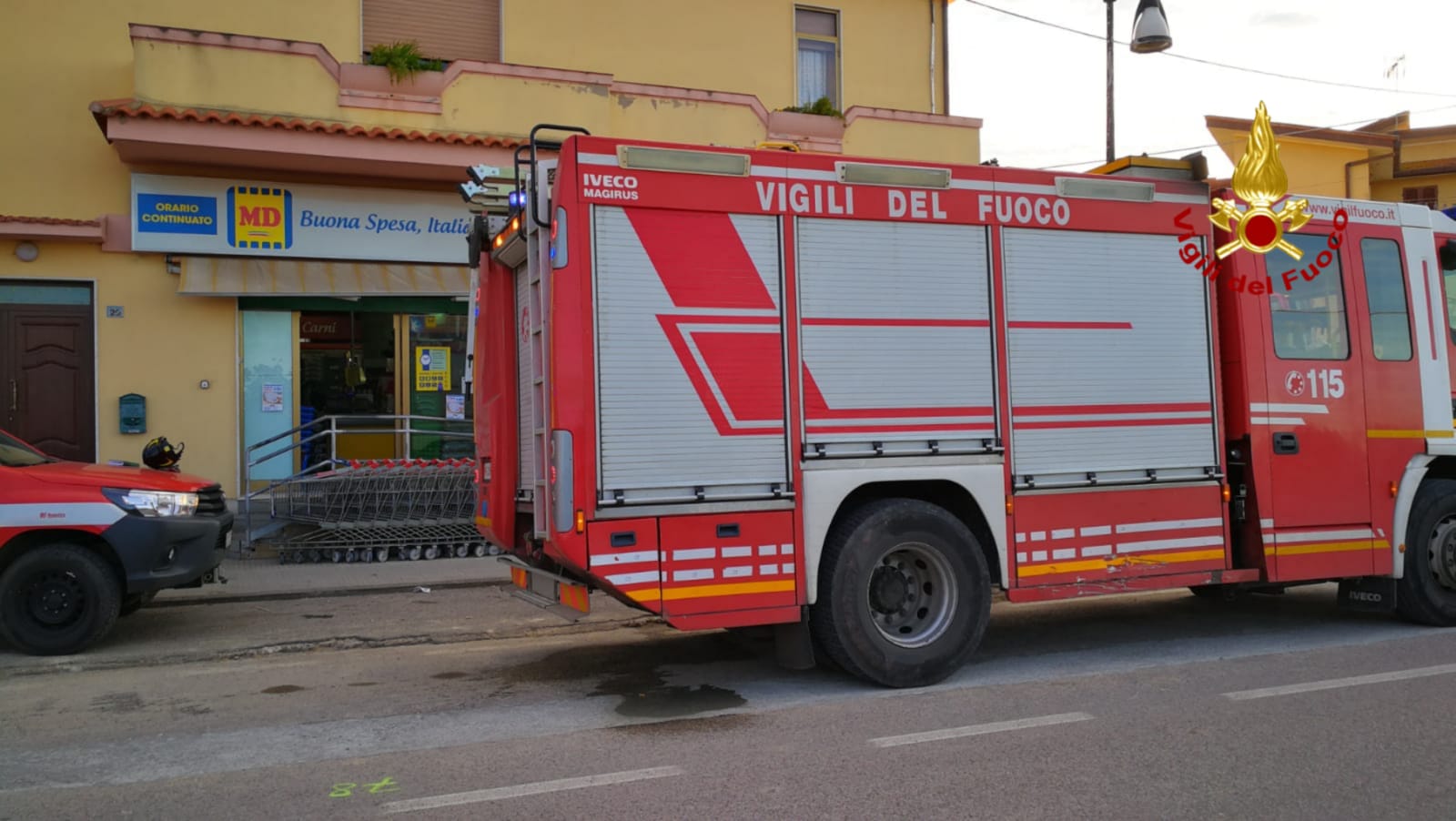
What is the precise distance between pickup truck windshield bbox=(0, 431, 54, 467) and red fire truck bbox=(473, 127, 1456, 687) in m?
3.57

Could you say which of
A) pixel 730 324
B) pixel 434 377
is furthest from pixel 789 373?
pixel 434 377

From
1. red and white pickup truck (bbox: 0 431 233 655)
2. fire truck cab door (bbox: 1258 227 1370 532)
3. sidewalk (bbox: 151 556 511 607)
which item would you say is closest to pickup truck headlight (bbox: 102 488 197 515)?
red and white pickup truck (bbox: 0 431 233 655)

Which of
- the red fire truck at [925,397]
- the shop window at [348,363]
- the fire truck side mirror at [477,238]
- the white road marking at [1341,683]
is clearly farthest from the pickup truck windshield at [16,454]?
the white road marking at [1341,683]

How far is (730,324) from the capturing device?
6215 millimetres

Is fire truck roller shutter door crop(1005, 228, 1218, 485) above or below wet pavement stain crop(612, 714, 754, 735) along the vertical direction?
above

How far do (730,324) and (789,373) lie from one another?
0.45 meters

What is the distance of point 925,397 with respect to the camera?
6.60m

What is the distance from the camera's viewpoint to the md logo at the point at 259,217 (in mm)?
13352

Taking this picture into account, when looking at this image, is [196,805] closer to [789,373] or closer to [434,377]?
[789,373]

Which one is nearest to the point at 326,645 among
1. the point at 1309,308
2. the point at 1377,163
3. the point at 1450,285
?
the point at 1309,308

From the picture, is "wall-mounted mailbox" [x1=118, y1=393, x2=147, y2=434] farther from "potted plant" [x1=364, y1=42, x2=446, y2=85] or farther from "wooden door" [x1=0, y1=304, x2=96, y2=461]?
"potted plant" [x1=364, y1=42, x2=446, y2=85]

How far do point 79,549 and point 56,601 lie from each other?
38 cm

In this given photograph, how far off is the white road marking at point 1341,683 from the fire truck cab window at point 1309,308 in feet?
7.22

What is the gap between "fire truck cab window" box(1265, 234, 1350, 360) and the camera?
7645 millimetres
